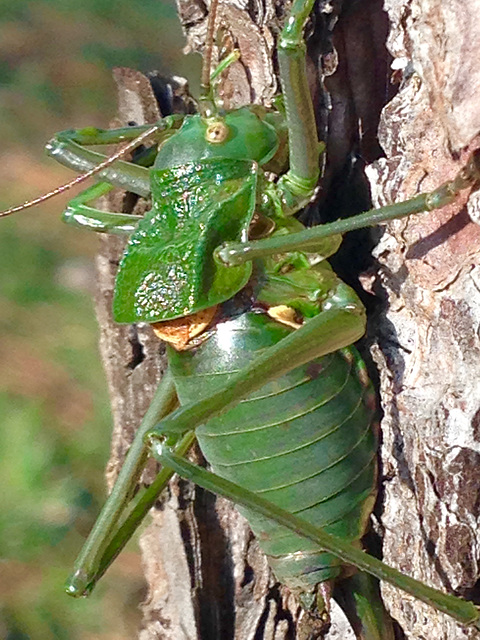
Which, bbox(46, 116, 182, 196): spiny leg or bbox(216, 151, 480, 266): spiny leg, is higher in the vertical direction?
bbox(46, 116, 182, 196): spiny leg

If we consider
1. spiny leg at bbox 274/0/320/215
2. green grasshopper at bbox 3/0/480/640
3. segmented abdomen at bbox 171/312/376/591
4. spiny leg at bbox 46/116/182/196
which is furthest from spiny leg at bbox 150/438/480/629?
spiny leg at bbox 46/116/182/196

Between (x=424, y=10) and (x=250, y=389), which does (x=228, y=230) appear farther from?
(x=424, y=10)

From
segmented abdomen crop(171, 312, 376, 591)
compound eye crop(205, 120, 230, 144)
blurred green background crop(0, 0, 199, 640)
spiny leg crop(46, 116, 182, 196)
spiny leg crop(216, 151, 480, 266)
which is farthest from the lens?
blurred green background crop(0, 0, 199, 640)

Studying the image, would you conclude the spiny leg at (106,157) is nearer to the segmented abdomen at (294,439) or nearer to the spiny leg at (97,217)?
the spiny leg at (97,217)

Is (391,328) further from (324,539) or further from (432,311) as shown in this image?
(324,539)

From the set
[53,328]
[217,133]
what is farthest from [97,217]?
[53,328]

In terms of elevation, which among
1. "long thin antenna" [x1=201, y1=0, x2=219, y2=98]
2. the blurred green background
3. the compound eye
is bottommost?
the blurred green background

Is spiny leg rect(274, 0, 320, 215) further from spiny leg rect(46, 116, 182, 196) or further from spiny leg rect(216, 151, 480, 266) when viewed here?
spiny leg rect(46, 116, 182, 196)
